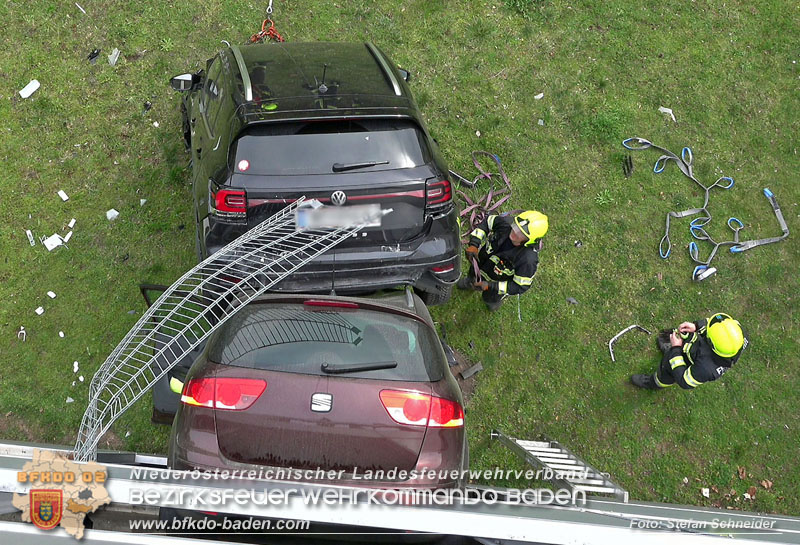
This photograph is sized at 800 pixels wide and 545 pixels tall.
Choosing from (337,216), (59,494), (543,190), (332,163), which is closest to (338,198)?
(337,216)

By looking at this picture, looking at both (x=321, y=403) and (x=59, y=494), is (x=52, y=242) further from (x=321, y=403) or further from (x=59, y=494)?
(x=321, y=403)

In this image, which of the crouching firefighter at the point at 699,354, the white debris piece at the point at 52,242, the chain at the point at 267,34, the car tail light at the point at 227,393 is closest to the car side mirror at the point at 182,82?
the chain at the point at 267,34

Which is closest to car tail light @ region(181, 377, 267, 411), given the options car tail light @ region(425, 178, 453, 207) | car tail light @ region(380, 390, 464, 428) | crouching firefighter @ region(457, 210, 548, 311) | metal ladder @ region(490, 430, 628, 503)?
car tail light @ region(380, 390, 464, 428)

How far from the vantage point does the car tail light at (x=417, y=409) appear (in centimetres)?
281

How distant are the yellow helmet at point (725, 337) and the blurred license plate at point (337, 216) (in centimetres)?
274

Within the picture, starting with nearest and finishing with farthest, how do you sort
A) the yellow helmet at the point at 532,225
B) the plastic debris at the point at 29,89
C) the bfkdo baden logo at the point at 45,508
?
the bfkdo baden logo at the point at 45,508
the yellow helmet at the point at 532,225
the plastic debris at the point at 29,89

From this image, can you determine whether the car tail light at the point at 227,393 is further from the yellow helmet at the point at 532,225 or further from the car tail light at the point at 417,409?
the yellow helmet at the point at 532,225

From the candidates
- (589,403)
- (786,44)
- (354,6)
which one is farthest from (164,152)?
(786,44)

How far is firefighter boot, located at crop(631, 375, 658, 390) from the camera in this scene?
455 centimetres

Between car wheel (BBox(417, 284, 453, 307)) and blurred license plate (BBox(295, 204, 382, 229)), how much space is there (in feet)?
2.91

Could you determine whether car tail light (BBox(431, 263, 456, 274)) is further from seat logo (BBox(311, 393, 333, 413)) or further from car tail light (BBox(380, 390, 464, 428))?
seat logo (BBox(311, 393, 333, 413))

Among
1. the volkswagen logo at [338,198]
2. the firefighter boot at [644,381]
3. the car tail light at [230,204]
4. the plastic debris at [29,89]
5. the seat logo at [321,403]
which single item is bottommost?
the firefighter boot at [644,381]

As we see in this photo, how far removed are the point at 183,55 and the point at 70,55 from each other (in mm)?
1170

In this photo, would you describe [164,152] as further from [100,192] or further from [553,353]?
[553,353]
